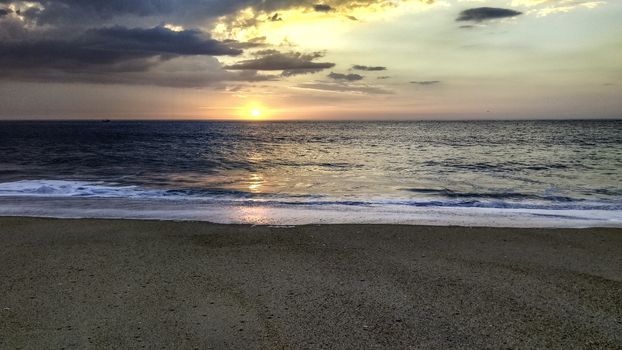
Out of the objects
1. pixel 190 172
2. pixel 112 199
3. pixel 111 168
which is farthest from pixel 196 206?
pixel 111 168

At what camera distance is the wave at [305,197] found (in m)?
13.1

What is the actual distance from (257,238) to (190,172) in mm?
16549

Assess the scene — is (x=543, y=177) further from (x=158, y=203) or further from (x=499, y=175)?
(x=158, y=203)

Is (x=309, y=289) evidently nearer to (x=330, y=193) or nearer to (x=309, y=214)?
(x=309, y=214)

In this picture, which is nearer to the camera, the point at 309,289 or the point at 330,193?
the point at 309,289

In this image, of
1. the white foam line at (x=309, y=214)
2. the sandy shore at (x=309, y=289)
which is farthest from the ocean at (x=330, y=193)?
the sandy shore at (x=309, y=289)

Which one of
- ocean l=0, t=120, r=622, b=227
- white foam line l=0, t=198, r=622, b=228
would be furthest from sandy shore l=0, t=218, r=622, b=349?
ocean l=0, t=120, r=622, b=227

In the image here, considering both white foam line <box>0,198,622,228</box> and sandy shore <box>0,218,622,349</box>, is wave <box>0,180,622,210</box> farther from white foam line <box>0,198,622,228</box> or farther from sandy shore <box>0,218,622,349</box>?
sandy shore <box>0,218,622,349</box>

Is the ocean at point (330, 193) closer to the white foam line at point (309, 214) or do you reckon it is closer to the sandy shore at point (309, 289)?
the white foam line at point (309, 214)

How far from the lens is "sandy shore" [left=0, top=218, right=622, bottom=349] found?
4.24 m

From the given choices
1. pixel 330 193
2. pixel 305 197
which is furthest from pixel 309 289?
pixel 330 193

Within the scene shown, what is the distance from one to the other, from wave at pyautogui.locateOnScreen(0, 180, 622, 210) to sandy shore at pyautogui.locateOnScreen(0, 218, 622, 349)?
15.7ft

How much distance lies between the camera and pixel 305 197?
14609 millimetres

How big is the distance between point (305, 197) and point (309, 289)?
9207mm
